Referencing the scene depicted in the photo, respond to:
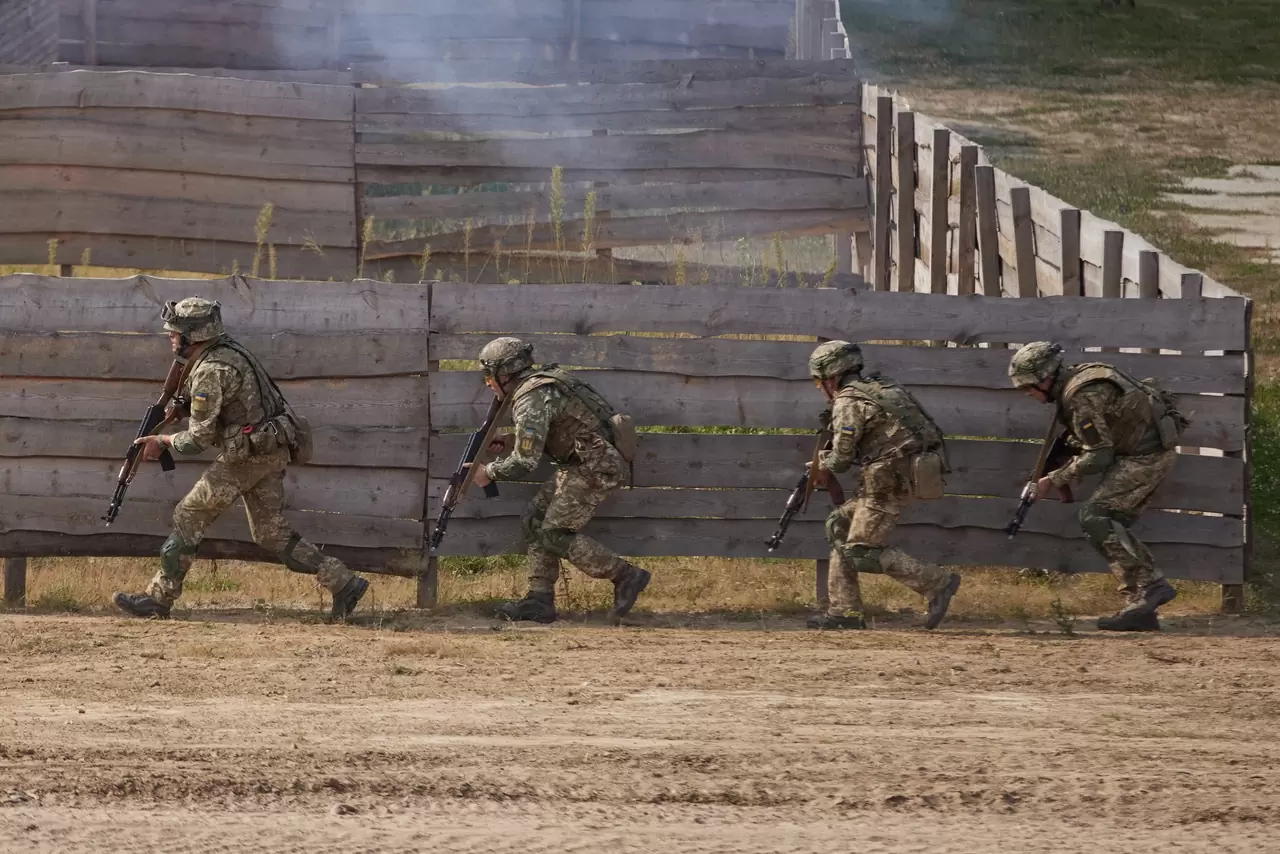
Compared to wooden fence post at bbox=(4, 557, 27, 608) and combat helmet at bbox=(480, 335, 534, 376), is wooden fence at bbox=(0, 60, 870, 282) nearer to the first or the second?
wooden fence post at bbox=(4, 557, 27, 608)

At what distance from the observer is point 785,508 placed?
29.4 ft

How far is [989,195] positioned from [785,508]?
3.18 meters

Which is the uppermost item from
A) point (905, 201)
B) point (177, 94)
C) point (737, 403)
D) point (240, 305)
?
point (177, 94)

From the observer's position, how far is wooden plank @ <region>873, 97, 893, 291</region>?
13.7 metres

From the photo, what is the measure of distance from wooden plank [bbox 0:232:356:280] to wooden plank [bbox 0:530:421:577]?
16.6 ft

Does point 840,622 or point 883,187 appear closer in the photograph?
point 840,622

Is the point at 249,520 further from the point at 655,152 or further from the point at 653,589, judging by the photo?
the point at 655,152

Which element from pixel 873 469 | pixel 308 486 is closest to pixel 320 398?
pixel 308 486

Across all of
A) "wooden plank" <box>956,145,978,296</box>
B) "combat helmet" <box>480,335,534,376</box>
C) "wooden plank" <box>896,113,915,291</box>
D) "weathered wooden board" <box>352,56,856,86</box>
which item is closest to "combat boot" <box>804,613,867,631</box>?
"combat helmet" <box>480,335,534,376</box>

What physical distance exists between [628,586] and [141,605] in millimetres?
2585

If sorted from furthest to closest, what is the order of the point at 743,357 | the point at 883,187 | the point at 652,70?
the point at 652,70 → the point at 883,187 → the point at 743,357

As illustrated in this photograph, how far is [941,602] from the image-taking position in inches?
337

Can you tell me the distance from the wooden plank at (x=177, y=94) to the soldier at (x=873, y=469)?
668cm

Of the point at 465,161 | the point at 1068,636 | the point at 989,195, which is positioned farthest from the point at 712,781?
the point at 465,161
